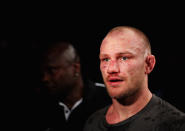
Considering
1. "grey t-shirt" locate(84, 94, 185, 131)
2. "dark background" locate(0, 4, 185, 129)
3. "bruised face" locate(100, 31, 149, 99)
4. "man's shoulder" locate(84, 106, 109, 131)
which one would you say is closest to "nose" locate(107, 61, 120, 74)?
"bruised face" locate(100, 31, 149, 99)

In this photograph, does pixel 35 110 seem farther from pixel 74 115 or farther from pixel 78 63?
pixel 78 63

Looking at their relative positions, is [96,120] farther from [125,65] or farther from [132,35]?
[132,35]

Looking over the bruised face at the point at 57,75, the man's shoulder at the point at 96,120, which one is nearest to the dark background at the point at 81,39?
the bruised face at the point at 57,75

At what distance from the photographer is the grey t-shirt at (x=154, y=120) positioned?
1.40m

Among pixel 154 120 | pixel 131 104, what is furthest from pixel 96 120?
pixel 154 120

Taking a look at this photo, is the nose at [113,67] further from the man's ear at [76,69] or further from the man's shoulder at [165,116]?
the man's ear at [76,69]

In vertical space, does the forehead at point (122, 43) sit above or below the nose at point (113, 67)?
above

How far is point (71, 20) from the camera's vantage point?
3.05m

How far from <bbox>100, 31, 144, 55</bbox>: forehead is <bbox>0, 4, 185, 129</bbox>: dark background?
92cm

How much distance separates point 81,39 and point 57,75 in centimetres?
69

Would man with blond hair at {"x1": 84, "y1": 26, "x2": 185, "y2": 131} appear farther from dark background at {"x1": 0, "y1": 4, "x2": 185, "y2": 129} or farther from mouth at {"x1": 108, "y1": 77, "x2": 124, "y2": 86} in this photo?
dark background at {"x1": 0, "y1": 4, "x2": 185, "y2": 129}

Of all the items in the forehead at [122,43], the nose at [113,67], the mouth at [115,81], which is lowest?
the mouth at [115,81]

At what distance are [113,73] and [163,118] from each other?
386 mm

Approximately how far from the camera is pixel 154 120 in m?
1.44
